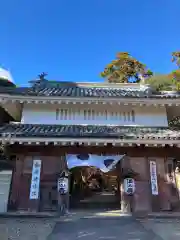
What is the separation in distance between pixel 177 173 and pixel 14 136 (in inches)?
307

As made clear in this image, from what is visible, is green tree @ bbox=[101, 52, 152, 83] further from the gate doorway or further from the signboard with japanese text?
the signboard with japanese text

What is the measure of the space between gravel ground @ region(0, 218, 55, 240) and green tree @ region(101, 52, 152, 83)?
88.0ft

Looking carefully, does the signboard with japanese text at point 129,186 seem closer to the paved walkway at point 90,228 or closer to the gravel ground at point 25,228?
the paved walkway at point 90,228

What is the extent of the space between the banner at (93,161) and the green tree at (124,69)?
77.5 ft

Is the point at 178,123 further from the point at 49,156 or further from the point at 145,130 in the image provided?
the point at 49,156

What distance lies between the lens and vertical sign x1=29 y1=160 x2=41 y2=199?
374 inches

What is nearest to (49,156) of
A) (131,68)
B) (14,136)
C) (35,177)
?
(35,177)

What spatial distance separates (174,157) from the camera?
410 inches

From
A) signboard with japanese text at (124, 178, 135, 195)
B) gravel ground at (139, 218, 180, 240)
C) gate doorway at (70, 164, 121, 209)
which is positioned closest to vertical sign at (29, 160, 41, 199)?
signboard with japanese text at (124, 178, 135, 195)

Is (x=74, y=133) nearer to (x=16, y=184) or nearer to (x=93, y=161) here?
(x=93, y=161)

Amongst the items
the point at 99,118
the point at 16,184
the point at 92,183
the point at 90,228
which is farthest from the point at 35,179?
the point at 92,183

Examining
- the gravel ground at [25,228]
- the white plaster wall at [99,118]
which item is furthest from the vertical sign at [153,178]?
the gravel ground at [25,228]

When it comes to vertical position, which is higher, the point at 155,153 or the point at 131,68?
the point at 131,68

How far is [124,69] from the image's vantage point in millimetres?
32625
